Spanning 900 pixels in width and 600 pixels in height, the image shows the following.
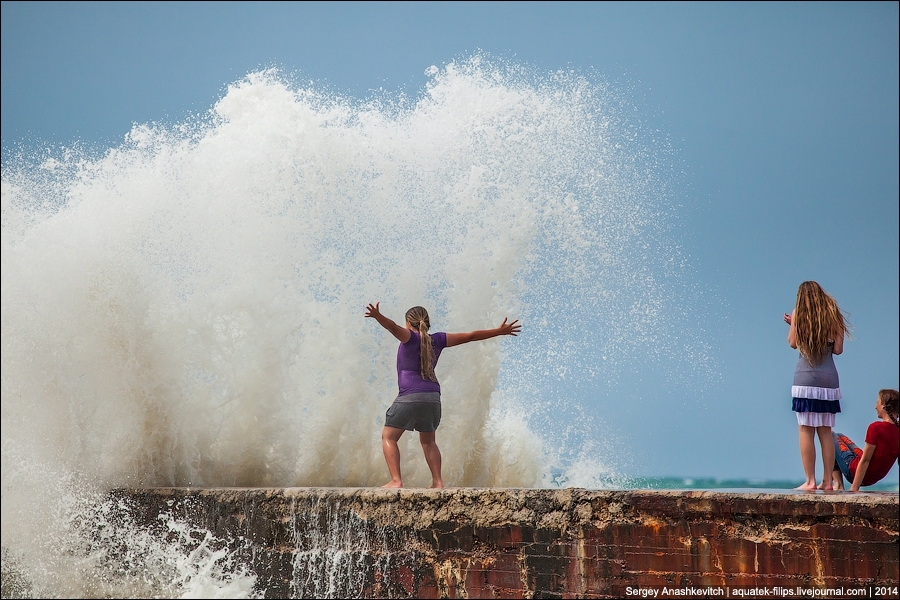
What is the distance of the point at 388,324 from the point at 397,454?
100cm

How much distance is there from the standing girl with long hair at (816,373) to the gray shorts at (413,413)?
101 inches

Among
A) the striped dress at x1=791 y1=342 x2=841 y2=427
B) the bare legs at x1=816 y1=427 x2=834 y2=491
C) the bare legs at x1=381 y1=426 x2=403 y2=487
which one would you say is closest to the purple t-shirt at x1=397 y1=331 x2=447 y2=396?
the bare legs at x1=381 y1=426 x2=403 y2=487

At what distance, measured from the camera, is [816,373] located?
5.11 meters

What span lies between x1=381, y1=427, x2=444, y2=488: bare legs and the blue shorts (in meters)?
2.85

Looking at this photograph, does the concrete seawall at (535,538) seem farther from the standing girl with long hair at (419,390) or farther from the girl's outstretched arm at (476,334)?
the girl's outstretched arm at (476,334)

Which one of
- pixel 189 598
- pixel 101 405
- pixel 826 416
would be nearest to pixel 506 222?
pixel 826 416

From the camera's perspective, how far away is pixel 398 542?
480cm

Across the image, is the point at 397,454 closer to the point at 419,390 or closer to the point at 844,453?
the point at 419,390

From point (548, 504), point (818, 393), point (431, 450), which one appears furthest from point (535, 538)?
point (818, 393)

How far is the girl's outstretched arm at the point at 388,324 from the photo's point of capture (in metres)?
5.34

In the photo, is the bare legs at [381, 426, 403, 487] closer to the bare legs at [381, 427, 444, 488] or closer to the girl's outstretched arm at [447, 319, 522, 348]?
the bare legs at [381, 427, 444, 488]

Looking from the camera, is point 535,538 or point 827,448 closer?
point 535,538

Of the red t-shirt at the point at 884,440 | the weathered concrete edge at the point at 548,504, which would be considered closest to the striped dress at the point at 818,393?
the red t-shirt at the point at 884,440

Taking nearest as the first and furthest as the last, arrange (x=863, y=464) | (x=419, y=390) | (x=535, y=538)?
(x=535, y=538) → (x=863, y=464) → (x=419, y=390)
